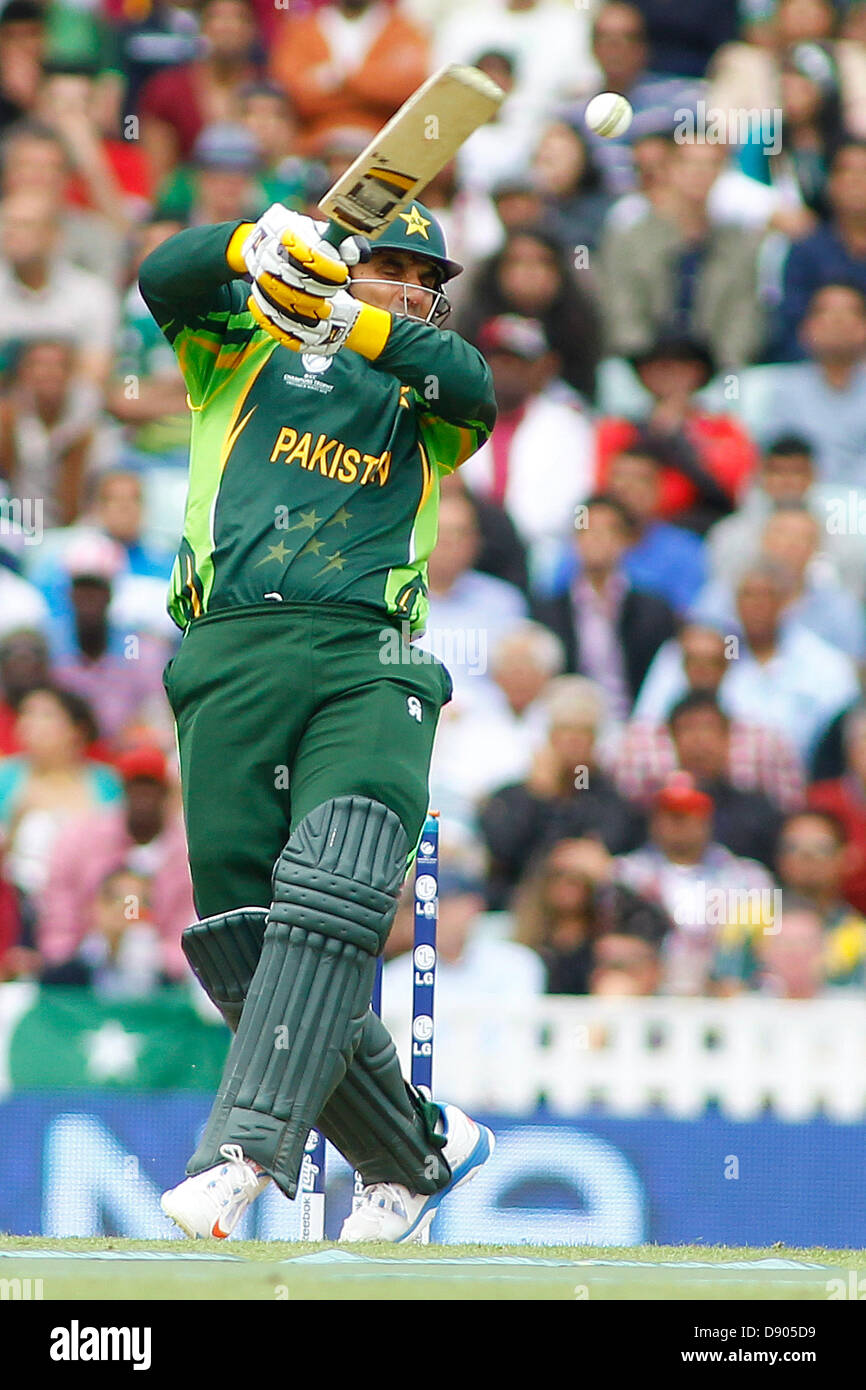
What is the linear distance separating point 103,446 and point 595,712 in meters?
2.73

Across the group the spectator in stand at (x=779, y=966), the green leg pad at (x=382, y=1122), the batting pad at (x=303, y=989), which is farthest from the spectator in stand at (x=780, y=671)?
the batting pad at (x=303, y=989)

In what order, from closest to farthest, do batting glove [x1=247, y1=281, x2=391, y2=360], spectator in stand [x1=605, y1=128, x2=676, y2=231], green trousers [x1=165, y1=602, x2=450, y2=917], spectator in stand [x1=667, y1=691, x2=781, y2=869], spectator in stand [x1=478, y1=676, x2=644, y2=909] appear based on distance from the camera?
batting glove [x1=247, y1=281, x2=391, y2=360] → green trousers [x1=165, y1=602, x2=450, y2=917] → spectator in stand [x1=478, y1=676, x2=644, y2=909] → spectator in stand [x1=667, y1=691, x2=781, y2=869] → spectator in stand [x1=605, y1=128, x2=676, y2=231]

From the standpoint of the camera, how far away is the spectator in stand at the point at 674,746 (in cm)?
891

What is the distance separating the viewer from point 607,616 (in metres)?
9.42

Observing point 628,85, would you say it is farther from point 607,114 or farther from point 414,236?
point 414,236

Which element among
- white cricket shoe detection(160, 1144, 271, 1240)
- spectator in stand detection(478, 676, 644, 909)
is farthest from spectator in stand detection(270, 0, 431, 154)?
white cricket shoe detection(160, 1144, 271, 1240)

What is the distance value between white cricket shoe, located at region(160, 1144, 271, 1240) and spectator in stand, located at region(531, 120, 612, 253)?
6868 mm

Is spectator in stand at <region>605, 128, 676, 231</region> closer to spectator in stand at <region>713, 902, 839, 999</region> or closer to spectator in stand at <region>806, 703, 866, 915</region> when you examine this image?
spectator in stand at <region>806, 703, 866, 915</region>

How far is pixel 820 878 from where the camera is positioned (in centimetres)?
867

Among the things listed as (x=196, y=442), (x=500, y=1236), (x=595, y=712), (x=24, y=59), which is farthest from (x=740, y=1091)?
(x=24, y=59)

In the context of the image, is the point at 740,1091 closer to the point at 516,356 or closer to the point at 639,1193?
the point at 639,1193

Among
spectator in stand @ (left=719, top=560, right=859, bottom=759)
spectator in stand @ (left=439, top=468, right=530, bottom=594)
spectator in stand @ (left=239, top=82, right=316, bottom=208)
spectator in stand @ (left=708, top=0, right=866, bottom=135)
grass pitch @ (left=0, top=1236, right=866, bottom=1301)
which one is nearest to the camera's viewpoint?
grass pitch @ (left=0, top=1236, right=866, bottom=1301)

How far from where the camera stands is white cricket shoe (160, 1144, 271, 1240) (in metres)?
4.39

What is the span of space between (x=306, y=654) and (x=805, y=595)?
519 centimetres
